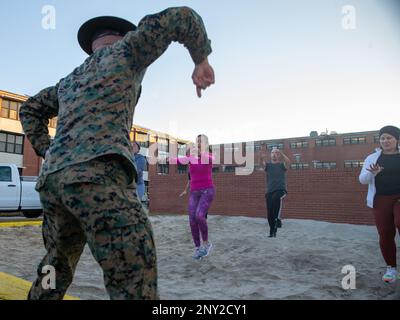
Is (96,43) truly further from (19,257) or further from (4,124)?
A: (4,124)

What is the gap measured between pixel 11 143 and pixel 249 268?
31428 millimetres

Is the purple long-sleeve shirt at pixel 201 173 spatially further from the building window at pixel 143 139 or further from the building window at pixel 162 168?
the building window at pixel 143 139

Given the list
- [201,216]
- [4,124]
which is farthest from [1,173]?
[4,124]

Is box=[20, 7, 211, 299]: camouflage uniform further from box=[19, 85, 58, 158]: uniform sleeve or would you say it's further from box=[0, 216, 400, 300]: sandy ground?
box=[0, 216, 400, 300]: sandy ground

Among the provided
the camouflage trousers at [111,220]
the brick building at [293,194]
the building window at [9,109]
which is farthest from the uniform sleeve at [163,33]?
the building window at [9,109]

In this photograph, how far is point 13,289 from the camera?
2.61 meters

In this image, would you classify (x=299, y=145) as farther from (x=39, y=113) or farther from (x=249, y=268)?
(x=39, y=113)

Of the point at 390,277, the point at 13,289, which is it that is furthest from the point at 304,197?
the point at 13,289

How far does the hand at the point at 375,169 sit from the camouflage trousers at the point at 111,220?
361cm

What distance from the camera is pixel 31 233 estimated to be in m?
7.86

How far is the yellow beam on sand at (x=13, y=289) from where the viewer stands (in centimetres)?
240

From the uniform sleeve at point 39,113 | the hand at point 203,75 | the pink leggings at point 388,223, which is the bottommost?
the pink leggings at point 388,223

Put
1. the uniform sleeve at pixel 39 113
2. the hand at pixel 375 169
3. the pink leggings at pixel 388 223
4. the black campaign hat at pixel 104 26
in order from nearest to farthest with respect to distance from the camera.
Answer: the black campaign hat at pixel 104 26 < the uniform sleeve at pixel 39 113 < the pink leggings at pixel 388 223 < the hand at pixel 375 169
